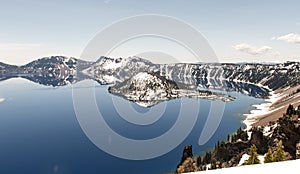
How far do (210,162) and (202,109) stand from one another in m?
79.2

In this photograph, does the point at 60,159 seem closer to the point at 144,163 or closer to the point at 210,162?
the point at 144,163

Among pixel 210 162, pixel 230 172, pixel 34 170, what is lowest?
pixel 34 170

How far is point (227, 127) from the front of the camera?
87.8 metres

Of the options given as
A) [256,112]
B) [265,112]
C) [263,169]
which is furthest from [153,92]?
[263,169]

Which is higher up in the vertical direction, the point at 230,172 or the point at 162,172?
the point at 230,172

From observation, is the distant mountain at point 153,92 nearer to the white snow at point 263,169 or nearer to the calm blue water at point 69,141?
the calm blue water at point 69,141

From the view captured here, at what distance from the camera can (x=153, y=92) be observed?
16650 centimetres

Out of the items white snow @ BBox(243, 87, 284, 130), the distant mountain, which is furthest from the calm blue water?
the distant mountain

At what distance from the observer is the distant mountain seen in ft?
522

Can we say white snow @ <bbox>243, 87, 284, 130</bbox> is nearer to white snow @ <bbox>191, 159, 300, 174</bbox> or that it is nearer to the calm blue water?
the calm blue water

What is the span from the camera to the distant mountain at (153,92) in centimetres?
15925

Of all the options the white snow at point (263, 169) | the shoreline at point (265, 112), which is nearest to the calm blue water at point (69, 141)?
the shoreline at point (265, 112)

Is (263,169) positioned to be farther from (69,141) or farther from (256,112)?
(256,112)

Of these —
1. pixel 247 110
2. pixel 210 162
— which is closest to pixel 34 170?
pixel 210 162
